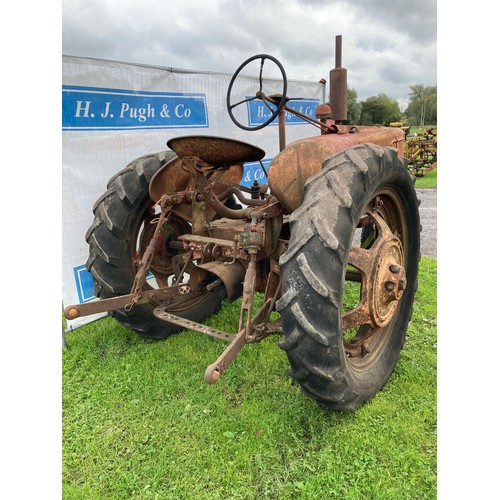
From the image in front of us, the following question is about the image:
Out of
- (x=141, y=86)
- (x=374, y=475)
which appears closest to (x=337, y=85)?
(x=141, y=86)

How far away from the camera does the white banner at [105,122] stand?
340cm

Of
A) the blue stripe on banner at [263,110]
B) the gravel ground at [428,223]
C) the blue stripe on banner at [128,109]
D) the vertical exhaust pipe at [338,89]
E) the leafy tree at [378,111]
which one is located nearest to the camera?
the vertical exhaust pipe at [338,89]

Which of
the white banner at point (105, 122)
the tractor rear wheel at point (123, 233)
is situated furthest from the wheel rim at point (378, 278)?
the white banner at point (105, 122)

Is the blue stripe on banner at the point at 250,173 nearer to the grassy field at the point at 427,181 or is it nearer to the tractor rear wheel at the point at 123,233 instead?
the tractor rear wheel at the point at 123,233

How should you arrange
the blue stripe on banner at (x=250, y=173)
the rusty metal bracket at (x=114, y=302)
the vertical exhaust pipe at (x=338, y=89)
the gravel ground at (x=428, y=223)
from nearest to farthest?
the rusty metal bracket at (x=114, y=302) → the vertical exhaust pipe at (x=338, y=89) → the blue stripe on banner at (x=250, y=173) → the gravel ground at (x=428, y=223)

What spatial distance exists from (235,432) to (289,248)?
Answer: 43.0 inches

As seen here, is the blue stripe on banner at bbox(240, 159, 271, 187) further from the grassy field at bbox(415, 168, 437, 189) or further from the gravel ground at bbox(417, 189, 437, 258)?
the grassy field at bbox(415, 168, 437, 189)

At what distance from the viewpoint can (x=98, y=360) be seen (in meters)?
3.00

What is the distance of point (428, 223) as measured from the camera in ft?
23.6

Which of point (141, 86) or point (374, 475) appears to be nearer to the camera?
point (374, 475)

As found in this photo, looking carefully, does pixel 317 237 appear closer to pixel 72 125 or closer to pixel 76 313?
pixel 76 313

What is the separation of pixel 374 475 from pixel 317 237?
1.15m

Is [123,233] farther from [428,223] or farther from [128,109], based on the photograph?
[428,223]

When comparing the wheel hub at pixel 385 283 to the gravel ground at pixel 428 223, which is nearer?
the wheel hub at pixel 385 283
